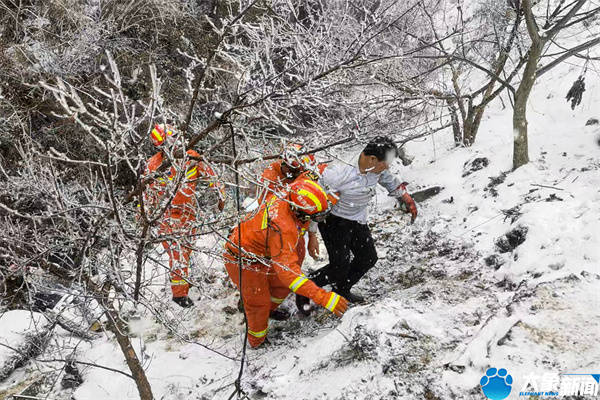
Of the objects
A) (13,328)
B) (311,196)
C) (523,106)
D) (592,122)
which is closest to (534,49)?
(523,106)

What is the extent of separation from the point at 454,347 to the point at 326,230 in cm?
147

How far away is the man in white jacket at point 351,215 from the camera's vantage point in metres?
3.04

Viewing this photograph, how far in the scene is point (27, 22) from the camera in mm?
5883

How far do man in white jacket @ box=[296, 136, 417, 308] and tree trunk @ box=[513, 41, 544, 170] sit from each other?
1.63 meters

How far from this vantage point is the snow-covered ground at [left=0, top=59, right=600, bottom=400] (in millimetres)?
2090

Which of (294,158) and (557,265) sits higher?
(294,158)

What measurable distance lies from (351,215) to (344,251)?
1.05 ft

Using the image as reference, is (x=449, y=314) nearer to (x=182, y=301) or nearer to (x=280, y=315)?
A: (x=280, y=315)

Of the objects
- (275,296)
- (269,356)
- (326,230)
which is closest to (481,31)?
(326,230)

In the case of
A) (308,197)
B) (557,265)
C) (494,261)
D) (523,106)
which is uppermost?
(523,106)

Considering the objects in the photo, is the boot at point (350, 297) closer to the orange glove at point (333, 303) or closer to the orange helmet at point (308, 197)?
the orange glove at point (333, 303)

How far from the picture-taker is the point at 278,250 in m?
2.77

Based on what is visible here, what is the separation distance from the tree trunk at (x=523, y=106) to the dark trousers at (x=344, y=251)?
2.17m
